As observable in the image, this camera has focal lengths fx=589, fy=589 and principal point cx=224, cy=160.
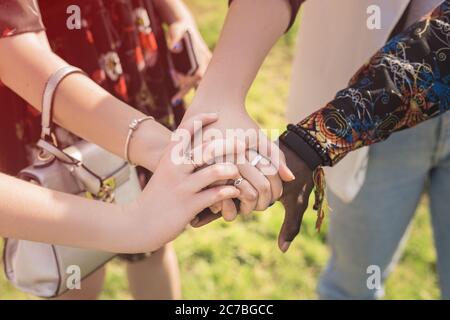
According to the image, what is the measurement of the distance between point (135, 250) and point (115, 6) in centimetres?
63

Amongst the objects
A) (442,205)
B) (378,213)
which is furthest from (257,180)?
(442,205)

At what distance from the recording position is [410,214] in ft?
6.39

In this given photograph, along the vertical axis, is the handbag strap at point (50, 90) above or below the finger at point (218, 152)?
above

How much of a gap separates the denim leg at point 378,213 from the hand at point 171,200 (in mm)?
724

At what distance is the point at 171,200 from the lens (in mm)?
1216

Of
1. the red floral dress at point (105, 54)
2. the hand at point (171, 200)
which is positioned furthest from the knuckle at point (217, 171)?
the red floral dress at point (105, 54)

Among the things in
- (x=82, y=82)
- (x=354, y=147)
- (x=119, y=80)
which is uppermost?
(x=119, y=80)

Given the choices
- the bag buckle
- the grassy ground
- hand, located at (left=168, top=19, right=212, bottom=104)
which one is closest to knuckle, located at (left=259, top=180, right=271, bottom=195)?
the bag buckle

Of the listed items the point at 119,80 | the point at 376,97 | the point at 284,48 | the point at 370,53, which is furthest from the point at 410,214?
the point at 284,48

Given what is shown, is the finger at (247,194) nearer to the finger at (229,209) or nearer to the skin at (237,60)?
the finger at (229,209)

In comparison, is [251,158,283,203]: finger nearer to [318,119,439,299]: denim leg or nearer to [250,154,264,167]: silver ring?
[250,154,264,167]: silver ring

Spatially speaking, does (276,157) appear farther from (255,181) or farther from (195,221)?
(195,221)

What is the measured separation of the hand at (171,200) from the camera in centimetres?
121
